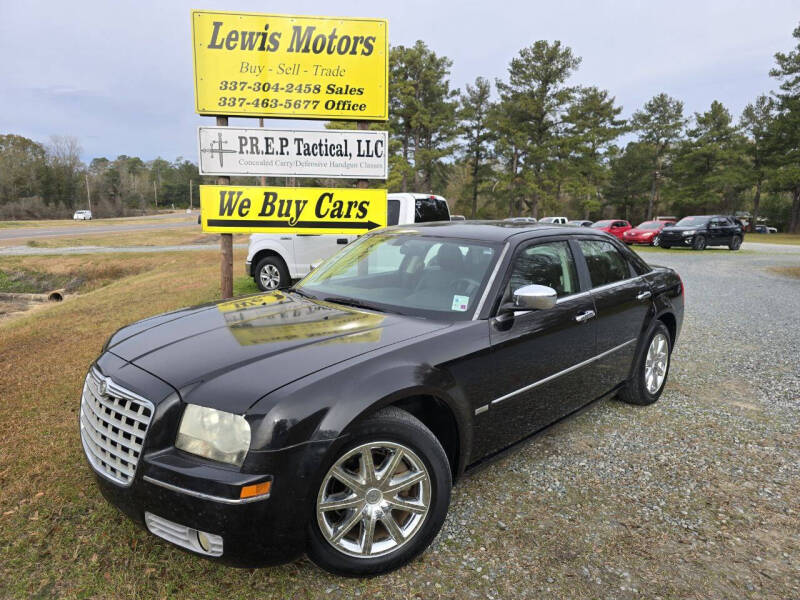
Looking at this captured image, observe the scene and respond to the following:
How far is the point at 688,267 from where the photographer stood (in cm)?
1639

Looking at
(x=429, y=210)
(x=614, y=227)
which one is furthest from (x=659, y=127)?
(x=429, y=210)

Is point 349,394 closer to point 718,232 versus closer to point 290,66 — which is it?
point 290,66

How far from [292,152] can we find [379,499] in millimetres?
→ 4956

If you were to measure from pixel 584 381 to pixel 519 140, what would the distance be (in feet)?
133

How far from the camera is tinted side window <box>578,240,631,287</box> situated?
147 inches

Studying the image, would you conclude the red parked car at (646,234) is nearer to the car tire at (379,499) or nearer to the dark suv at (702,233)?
the dark suv at (702,233)

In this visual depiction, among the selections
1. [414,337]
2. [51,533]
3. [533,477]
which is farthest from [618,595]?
[51,533]

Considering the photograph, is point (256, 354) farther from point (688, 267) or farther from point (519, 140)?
point (519, 140)

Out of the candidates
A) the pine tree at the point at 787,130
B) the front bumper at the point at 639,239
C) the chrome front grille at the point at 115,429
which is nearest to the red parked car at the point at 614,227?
→ the front bumper at the point at 639,239

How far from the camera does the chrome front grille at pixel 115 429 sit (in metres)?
2.05

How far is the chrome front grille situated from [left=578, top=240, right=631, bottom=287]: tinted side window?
3.06m

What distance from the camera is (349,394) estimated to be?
2.06 meters

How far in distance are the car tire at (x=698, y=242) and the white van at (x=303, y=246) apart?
18.9 meters

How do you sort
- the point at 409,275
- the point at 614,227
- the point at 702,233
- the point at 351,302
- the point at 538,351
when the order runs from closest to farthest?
the point at 538,351
the point at 351,302
the point at 409,275
the point at 702,233
the point at 614,227
